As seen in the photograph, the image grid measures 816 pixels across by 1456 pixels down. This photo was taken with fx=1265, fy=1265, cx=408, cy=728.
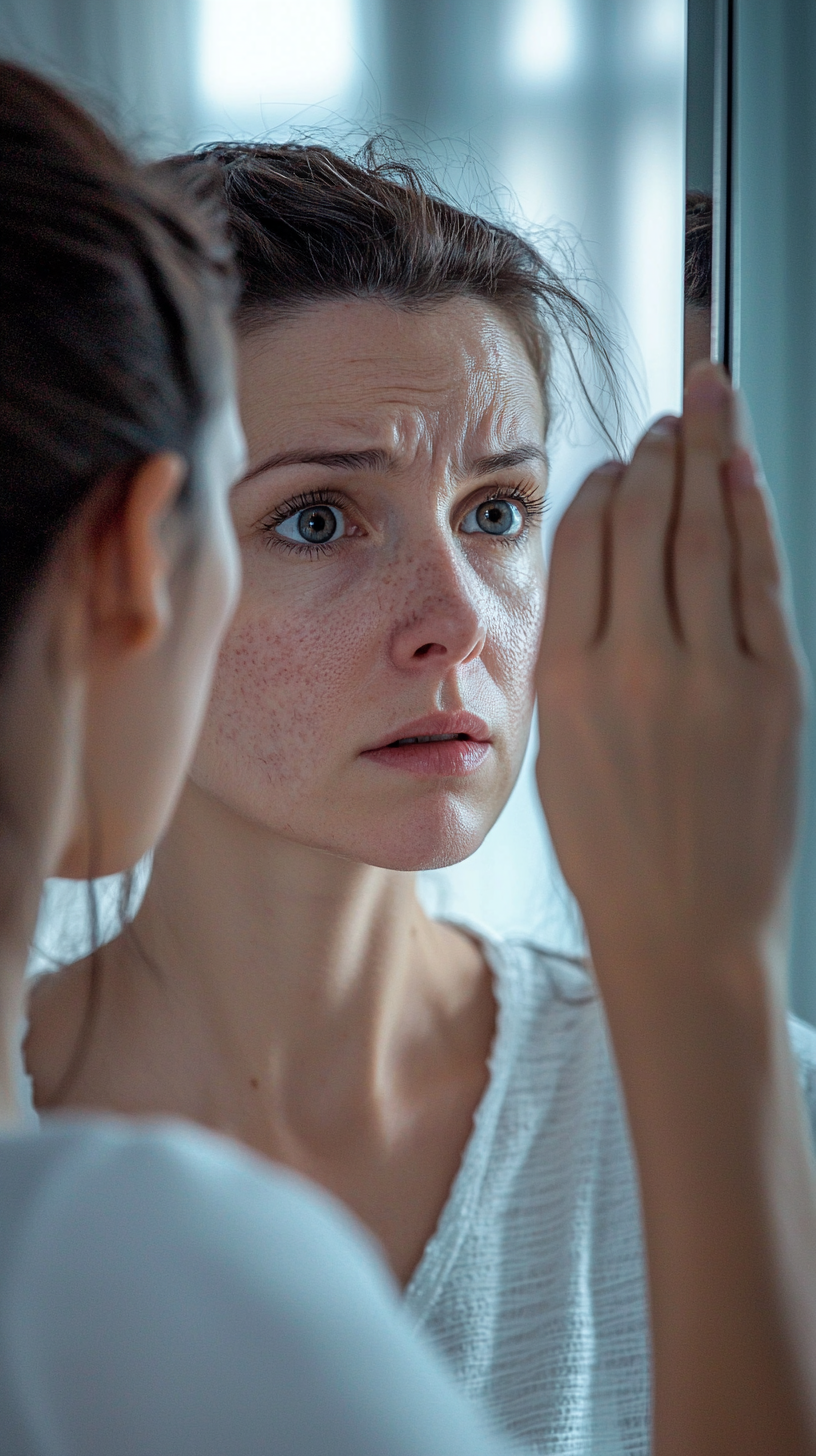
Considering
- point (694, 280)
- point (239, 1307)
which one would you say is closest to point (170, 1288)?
point (239, 1307)

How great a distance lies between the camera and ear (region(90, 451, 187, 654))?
424mm

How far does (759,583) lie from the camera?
46cm

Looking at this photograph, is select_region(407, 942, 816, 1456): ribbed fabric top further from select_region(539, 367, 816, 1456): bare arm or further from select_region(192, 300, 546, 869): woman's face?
select_region(539, 367, 816, 1456): bare arm

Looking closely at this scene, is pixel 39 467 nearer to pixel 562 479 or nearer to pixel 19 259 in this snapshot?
pixel 19 259

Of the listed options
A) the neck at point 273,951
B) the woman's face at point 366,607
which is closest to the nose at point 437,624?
the woman's face at point 366,607

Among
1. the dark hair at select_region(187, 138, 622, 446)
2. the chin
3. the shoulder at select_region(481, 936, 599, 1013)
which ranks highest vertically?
the dark hair at select_region(187, 138, 622, 446)

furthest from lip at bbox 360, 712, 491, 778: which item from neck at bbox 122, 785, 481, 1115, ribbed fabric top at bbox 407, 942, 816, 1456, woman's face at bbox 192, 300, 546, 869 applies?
ribbed fabric top at bbox 407, 942, 816, 1456

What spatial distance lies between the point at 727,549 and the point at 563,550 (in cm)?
6

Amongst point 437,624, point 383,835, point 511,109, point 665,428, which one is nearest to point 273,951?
point 383,835

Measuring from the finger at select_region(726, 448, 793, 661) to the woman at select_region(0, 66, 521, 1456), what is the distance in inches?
7.6

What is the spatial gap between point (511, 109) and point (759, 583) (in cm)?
109

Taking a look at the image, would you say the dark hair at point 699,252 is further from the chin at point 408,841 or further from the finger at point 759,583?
the chin at point 408,841

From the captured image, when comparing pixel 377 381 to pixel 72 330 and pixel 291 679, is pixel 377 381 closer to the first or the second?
pixel 291 679

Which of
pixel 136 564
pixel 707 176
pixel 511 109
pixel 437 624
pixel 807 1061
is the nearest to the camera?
pixel 136 564
